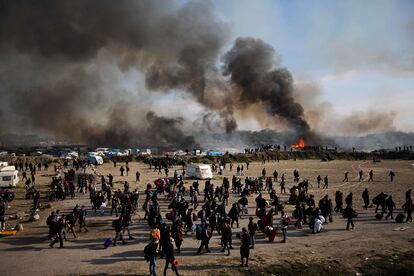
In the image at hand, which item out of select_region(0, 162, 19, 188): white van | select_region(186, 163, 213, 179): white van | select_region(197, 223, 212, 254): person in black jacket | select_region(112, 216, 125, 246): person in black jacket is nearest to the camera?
select_region(197, 223, 212, 254): person in black jacket

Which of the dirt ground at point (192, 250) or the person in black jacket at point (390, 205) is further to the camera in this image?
the person in black jacket at point (390, 205)

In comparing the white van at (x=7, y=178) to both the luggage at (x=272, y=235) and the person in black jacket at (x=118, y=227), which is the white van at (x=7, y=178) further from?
the luggage at (x=272, y=235)

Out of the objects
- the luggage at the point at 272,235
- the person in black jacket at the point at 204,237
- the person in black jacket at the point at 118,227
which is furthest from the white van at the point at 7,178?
the luggage at the point at 272,235

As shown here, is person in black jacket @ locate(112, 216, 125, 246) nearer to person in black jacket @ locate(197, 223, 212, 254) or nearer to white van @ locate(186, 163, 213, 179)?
person in black jacket @ locate(197, 223, 212, 254)

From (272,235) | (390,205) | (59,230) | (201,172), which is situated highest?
(201,172)

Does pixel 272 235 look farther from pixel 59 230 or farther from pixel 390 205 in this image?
pixel 59 230

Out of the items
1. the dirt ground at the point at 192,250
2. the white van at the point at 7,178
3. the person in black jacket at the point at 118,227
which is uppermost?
the white van at the point at 7,178

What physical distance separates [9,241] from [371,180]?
34.7 metres

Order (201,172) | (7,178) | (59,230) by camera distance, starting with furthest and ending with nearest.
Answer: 1. (201,172)
2. (7,178)
3. (59,230)

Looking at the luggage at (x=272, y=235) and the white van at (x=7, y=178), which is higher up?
the white van at (x=7, y=178)

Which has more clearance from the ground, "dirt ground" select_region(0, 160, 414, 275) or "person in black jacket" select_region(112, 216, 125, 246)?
"person in black jacket" select_region(112, 216, 125, 246)

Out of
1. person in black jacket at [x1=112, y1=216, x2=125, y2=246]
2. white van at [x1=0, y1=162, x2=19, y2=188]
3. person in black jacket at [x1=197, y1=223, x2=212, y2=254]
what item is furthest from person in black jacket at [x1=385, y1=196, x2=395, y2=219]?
white van at [x1=0, y1=162, x2=19, y2=188]

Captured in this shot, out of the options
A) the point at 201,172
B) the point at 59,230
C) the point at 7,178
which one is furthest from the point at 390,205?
the point at 7,178

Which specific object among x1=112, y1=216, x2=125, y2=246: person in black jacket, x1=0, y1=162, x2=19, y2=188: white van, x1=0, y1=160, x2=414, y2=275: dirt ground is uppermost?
x1=0, y1=162, x2=19, y2=188: white van
